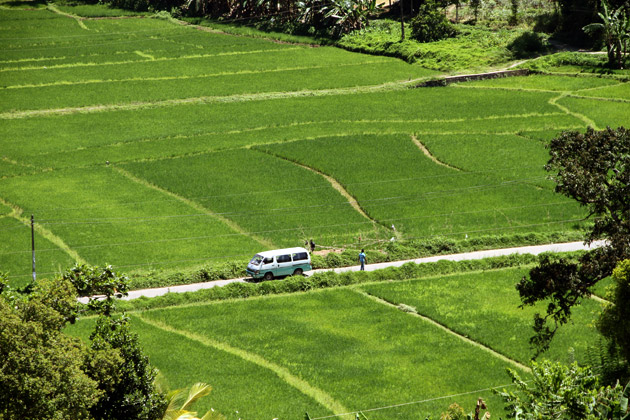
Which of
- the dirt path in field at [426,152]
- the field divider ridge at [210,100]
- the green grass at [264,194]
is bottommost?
the green grass at [264,194]

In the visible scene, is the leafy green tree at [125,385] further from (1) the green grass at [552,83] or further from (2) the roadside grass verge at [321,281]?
(1) the green grass at [552,83]

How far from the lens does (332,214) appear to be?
56.5 m

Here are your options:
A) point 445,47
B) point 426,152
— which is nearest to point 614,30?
point 445,47

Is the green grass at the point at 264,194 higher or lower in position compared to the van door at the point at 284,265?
higher

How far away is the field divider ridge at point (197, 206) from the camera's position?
5347 centimetres

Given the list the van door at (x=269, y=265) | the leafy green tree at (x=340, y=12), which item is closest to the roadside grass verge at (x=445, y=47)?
the leafy green tree at (x=340, y=12)

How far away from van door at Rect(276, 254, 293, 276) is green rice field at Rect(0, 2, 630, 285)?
11.3 feet

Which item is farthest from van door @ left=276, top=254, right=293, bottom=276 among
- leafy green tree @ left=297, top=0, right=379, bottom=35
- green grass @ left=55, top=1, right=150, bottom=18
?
green grass @ left=55, top=1, right=150, bottom=18

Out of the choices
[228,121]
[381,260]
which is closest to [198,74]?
[228,121]

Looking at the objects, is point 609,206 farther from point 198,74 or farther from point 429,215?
point 198,74

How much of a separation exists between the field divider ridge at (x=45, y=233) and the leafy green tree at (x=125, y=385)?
27.1 metres

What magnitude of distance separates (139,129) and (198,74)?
18.6 meters

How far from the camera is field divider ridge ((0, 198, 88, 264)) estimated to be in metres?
50.3

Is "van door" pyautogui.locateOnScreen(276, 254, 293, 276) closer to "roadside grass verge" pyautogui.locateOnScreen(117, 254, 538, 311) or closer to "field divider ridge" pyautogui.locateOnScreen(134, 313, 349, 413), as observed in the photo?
"roadside grass verge" pyautogui.locateOnScreen(117, 254, 538, 311)
